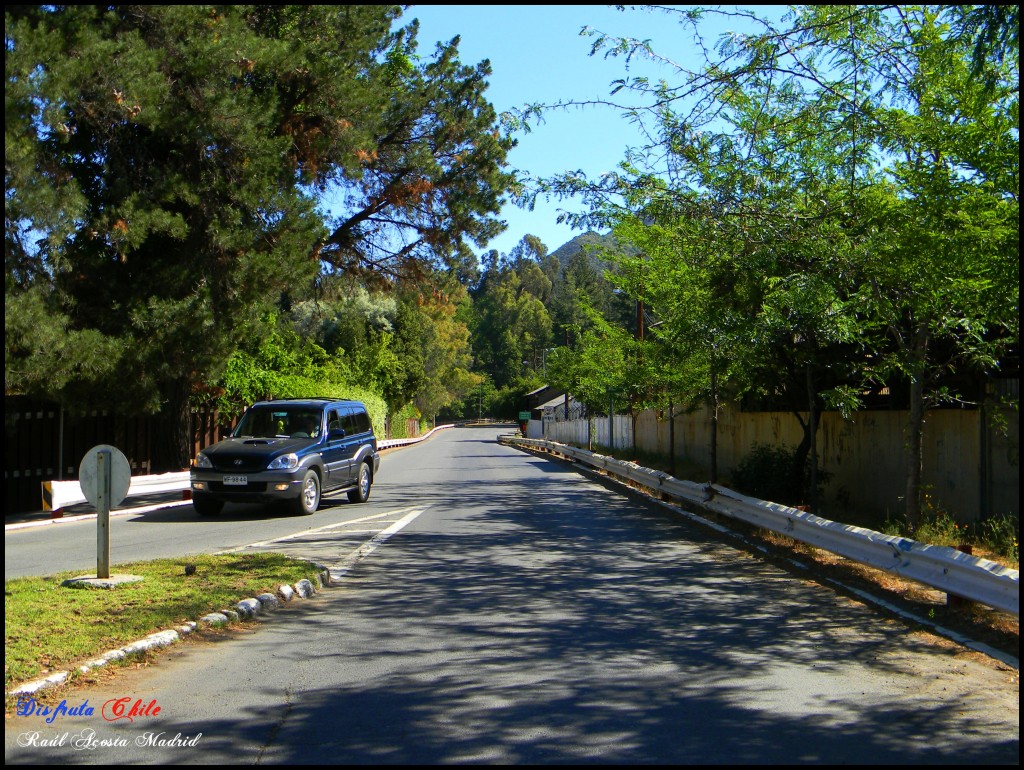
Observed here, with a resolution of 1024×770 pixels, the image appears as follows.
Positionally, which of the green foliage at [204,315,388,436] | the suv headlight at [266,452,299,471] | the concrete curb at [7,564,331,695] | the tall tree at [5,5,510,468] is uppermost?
the tall tree at [5,5,510,468]

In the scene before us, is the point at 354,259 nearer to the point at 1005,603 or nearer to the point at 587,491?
the point at 587,491

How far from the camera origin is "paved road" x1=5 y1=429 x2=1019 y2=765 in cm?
456

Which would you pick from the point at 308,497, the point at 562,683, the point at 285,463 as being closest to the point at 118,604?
the point at 562,683

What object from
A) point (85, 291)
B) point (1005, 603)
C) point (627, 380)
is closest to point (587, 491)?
point (627, 380)

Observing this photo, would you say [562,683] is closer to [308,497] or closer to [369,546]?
[369,546]

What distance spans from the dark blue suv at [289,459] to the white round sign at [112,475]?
6.54 m

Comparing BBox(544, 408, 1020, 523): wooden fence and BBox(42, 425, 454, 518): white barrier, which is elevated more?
BBox(544, 408, 1020, 523): wooden fence

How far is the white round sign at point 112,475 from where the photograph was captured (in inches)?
304

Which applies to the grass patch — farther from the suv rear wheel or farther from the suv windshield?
the suv rear wheel

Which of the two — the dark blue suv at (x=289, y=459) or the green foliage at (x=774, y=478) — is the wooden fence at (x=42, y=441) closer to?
the dark blue suv at (x=289, y=459)

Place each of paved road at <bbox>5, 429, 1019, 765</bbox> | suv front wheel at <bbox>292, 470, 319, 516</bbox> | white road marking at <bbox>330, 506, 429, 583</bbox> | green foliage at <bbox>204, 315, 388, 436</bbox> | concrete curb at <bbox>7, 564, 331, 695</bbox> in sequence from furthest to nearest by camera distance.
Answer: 1. green foliage at <bbox>204, 315, 388, 436</bbox>
2. suv front wheel at <bbox>292, 470, 319, 516</bbox>
3. white road marking at <bbox>330, 506, 429, 583</bbox>
4. concrete curb at <bbox>7, 564, 331, 695</bbox>
5. paved road at <bbox>5, 429, 1019, 765</bbox>

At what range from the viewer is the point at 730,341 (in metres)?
12.9

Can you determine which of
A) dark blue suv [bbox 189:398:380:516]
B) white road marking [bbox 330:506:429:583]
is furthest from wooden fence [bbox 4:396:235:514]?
white road marking [bbox 330:506:429:583]

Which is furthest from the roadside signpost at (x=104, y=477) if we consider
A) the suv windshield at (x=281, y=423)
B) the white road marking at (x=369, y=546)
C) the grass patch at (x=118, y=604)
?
the suv windshield at (x=281, y=423)
